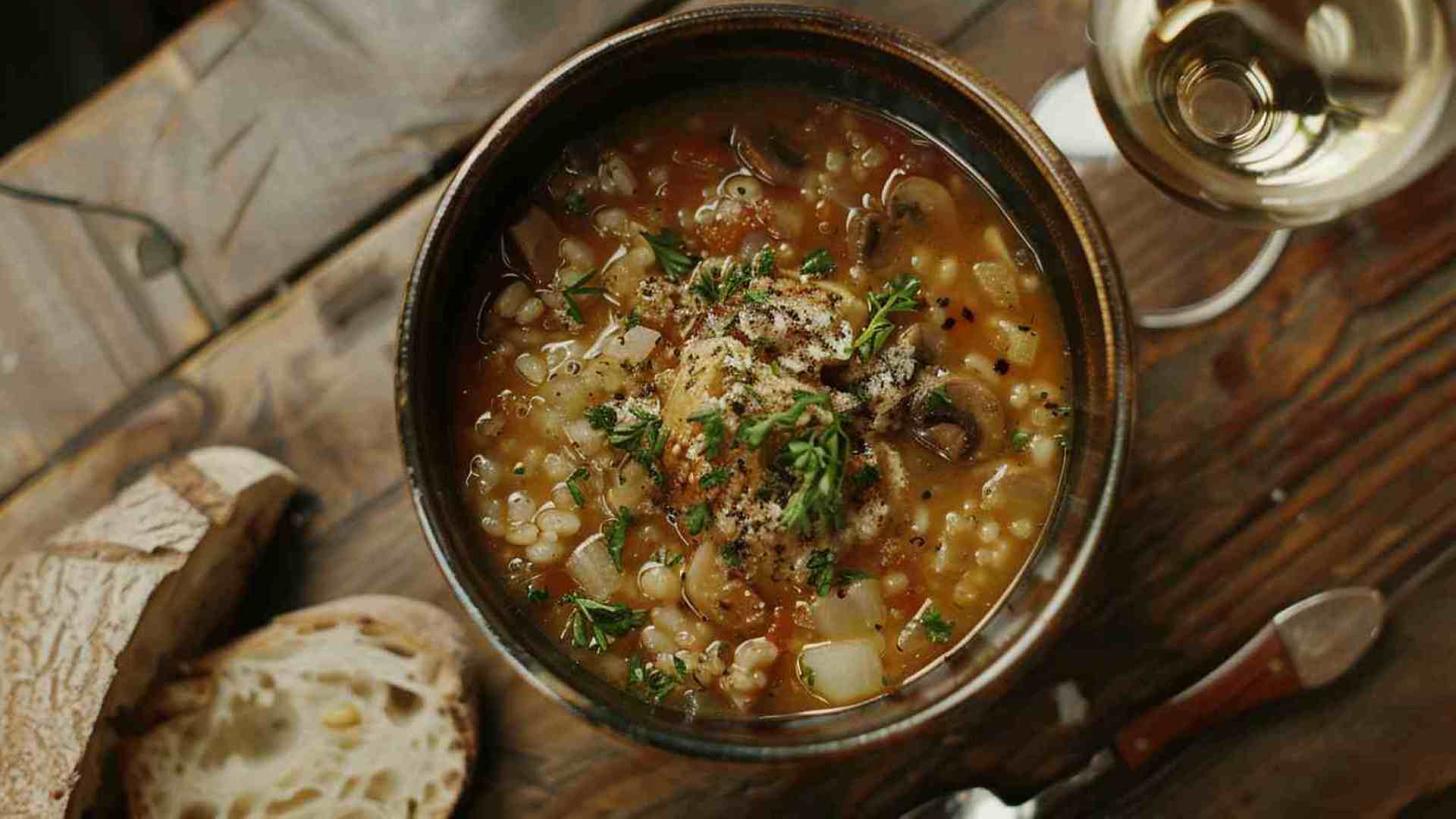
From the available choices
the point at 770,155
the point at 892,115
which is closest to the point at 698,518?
the point at 770,155

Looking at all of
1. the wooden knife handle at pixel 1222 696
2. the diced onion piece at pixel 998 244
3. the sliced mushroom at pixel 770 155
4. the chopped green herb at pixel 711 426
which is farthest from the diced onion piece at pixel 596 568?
the wooden knife handle at pixel 1222 696

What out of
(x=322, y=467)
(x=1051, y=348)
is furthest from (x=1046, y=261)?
(x=322, y=467)

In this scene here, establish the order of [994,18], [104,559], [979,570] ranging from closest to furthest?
[979,570] → [104,559] → [994,18]

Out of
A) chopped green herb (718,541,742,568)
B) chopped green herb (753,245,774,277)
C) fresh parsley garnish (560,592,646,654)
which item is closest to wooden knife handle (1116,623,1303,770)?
chopped green herb (718,541,742,568)

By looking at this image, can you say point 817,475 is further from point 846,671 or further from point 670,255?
point 670,255

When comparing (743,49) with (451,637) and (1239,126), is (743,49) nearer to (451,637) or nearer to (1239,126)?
(1239,126)

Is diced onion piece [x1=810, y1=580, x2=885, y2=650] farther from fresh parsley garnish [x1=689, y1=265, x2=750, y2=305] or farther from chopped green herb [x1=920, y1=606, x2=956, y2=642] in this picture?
fresh parsley garnish [x1=689, y1=265, x2=750, y2=305]
